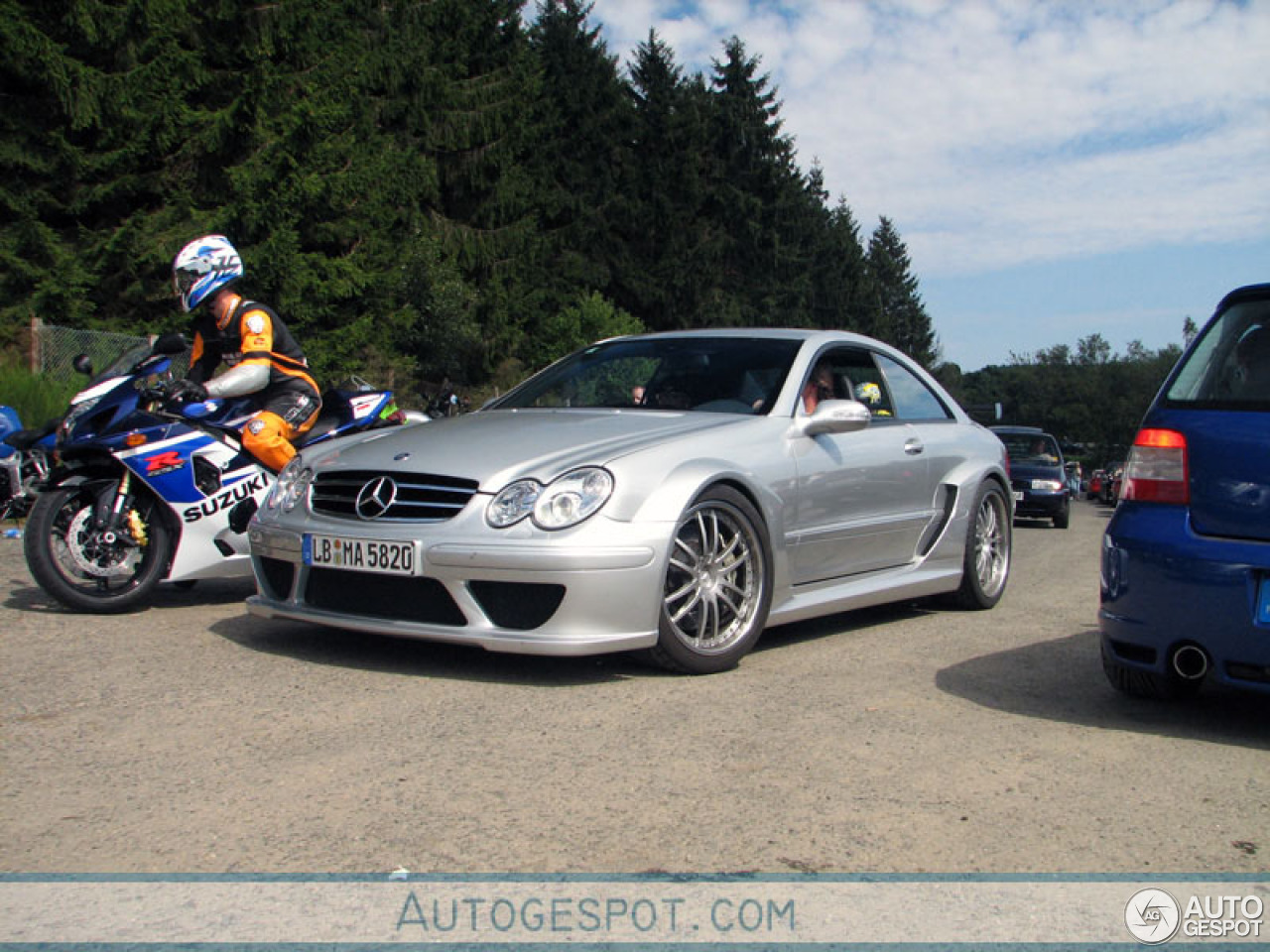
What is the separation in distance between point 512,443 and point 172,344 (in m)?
2.43

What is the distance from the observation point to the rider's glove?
649cm

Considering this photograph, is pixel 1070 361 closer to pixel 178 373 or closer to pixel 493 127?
pixel 493 127

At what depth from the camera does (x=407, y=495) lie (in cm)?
505

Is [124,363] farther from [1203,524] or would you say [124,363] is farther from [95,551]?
Answer: [1203,524]

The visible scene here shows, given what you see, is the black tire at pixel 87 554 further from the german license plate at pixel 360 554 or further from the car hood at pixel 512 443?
the german license plate at pixel 360 554

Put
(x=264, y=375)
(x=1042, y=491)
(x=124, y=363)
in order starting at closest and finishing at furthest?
1. (x=264, y=375)
2. (x=124, y=363)
3. (x=1042, y=491)

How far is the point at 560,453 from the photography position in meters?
5.07

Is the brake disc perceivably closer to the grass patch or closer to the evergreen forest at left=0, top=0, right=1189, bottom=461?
the grass patch

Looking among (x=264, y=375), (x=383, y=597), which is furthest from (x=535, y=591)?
(x=264, y=375)

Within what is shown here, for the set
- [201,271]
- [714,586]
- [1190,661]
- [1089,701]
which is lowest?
[1089,701]

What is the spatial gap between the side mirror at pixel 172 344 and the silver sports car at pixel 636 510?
4.61 ft

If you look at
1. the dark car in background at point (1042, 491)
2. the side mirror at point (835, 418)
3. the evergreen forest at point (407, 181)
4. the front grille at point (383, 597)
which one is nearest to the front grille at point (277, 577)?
the front grille at point (383, 597)

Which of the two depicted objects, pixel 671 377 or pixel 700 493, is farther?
pixel 671 377

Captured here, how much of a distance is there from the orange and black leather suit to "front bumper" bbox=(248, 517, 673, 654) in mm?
1846
